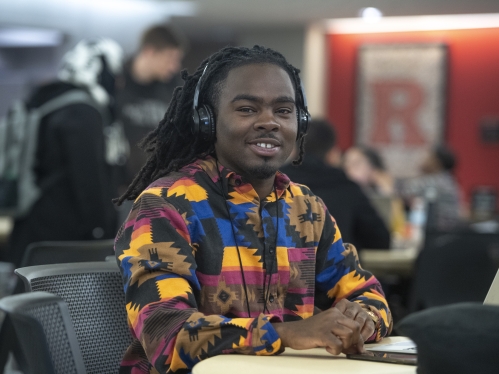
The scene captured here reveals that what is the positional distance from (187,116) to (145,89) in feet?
10.8

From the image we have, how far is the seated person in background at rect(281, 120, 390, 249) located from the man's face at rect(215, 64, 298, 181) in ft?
5.75

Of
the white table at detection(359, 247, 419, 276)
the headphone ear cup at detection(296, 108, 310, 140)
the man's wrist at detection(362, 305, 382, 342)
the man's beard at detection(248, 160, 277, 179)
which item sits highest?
the headphone ear cup at detection(296, 108, 310, 140)

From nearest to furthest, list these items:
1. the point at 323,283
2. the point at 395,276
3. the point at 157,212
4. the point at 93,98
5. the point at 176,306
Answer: the point at 176,306 < the point at 157,212 < the point at 323,283 < the point at 93,98 < the point at 395,276

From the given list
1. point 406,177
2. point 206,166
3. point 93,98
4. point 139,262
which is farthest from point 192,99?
point 406,177

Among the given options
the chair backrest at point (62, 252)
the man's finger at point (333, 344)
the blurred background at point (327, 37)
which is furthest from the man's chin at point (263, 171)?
the blurred background at point (327, 37)

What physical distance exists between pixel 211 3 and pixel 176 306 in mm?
7561

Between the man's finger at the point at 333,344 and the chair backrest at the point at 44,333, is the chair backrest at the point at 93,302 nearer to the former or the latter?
the chair backrest at the point at 44,333

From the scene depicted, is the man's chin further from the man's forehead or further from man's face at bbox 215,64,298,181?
the man's forehead

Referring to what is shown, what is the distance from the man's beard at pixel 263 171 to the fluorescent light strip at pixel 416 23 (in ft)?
26.6

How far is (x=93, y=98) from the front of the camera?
3627 mm

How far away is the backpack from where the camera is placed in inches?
138

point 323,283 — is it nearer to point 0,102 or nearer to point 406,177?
point 0,102

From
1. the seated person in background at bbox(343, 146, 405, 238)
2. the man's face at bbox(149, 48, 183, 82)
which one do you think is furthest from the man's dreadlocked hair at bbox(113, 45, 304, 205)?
the seated person in background at bbox(343, 146, 405, 238)

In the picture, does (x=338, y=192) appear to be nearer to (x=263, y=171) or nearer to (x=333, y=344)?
(x=263, y=171)
